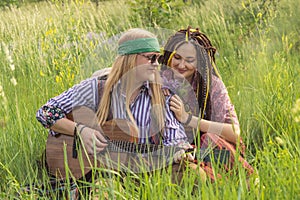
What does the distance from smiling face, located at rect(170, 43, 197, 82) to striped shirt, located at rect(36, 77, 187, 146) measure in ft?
1.14

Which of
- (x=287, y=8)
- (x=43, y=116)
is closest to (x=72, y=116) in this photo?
(x=43, y=116)

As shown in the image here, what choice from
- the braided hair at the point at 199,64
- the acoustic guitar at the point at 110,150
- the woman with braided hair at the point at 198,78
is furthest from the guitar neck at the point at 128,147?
the braided hair at the point at 199,64

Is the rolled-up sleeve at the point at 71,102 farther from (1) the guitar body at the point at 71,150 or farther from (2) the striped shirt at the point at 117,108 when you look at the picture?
(1) the guitar body at the point at 71,150

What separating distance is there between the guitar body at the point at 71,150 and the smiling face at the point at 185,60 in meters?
0.60

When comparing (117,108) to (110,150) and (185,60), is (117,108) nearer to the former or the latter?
(110,150)

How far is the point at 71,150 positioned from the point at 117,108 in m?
0.40

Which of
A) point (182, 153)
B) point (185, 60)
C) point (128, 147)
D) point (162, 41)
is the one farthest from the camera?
point (162, 41)

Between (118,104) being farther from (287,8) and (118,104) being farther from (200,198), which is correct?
(287,8)

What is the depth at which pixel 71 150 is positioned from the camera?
3.24 meters

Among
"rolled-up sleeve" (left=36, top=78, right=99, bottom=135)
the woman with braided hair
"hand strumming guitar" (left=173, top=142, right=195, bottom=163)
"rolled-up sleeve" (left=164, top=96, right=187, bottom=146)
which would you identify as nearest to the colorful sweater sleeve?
the woman with braided hair

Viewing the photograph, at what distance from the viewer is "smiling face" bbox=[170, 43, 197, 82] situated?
3.45 metres

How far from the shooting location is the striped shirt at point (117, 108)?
10.1 ft

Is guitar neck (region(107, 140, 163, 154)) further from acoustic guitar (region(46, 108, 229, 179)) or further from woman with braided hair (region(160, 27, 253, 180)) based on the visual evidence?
woman with braided hair (region(160, 27, 253, 180))

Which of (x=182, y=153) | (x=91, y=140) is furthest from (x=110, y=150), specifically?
(x=182, y=153)
